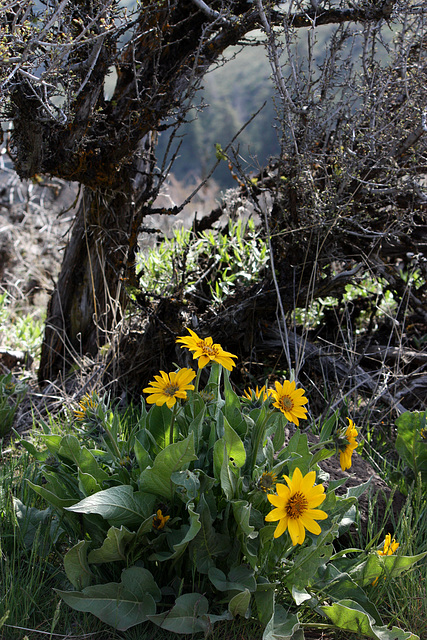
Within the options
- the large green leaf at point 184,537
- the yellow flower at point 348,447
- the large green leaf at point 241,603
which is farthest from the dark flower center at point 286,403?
the large green leaf at point 241,603

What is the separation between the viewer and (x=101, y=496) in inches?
59.6

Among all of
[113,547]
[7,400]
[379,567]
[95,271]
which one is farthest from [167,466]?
[95,271]

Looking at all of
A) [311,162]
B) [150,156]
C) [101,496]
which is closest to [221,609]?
[101,496]

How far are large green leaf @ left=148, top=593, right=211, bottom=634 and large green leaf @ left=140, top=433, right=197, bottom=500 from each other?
0.99 feet

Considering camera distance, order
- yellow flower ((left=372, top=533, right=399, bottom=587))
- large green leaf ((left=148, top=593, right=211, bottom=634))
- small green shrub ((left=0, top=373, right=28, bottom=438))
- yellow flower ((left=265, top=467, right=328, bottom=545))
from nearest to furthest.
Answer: yellow flower ((left=265, top=467, right=328, bottom=545))
large green leaf ((left=148, top=593, right=211, bottom=634))
yellow flower ((left=372, top=533, right=399, bottom=587))
small green shrub ((left=0, top=373, right=28, bottom=438))

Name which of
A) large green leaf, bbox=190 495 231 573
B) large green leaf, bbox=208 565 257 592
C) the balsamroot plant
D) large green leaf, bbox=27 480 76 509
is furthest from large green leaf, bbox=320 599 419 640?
large green leaf, bbox=27 480 76 509

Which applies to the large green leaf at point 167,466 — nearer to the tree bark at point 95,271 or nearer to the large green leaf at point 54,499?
the large green leaf at point 54,499

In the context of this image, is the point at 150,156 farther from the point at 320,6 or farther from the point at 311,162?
the point at 320,6

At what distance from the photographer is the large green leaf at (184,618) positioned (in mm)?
1479

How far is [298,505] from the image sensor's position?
139cm

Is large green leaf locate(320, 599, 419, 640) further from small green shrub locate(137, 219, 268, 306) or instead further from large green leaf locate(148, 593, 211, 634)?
small green shrub locate(137, 219, 268, 306)

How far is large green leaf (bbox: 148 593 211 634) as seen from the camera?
148 cm

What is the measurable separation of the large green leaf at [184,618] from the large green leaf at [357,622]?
14.7 inches

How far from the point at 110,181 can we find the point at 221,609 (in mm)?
2370
